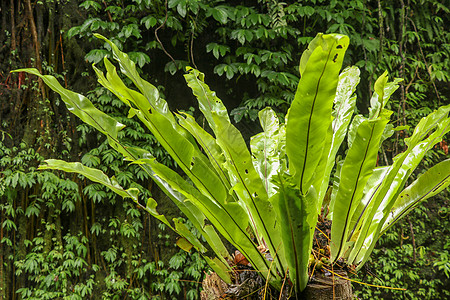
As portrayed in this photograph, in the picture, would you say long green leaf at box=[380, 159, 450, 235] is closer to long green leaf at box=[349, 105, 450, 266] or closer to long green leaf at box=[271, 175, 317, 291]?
long green leaf at box=[349, 105, 450, 266]

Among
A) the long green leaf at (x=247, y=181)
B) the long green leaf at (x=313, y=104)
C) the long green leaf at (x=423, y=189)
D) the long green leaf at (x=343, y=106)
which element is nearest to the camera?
the long green leaf at (x=313, y=104)

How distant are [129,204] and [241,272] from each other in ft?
5.72

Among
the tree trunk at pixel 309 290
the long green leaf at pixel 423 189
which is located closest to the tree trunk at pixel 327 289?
the tree trunk at pixel 309 290

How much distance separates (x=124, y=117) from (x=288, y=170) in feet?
5.94

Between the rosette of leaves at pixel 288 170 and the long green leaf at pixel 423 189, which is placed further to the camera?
the long green leaf at pixel 423 189

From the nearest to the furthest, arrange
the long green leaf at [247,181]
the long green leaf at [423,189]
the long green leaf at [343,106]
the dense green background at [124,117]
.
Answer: the long green leaf at [247,181] < the long green leaf at [423,189] < the long green leaf at [343,106] < the dense green background at [124,117]

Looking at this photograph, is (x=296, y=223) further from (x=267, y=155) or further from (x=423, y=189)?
(x=423, y=189)

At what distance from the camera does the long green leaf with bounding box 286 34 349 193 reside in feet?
1.53

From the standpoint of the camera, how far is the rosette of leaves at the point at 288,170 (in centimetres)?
51

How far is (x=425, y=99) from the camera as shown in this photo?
114 inches

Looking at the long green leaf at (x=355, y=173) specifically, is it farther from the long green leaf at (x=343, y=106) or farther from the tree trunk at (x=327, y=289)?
the long green leaf at (x=343, y=106)

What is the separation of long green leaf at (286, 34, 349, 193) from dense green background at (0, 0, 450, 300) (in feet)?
5.77

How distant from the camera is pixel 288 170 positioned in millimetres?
688

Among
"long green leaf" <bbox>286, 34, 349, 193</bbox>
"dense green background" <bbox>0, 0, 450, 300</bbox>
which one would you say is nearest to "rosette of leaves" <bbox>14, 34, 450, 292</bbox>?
"long green leaf" <bbox>286, 34, 349, 193</bbox>
